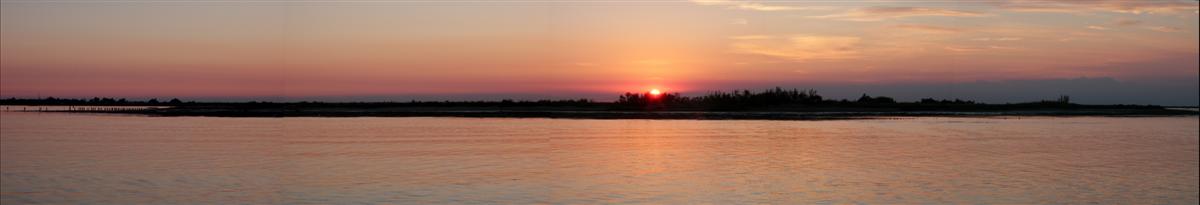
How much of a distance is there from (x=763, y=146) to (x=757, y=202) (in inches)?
581

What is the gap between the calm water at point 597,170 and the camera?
18.0 metres

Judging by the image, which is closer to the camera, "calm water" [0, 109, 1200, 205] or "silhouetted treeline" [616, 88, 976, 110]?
"calm water" [0, 109, 1200, 205]

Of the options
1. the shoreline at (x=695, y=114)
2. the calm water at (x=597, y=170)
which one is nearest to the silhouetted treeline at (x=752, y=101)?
the shoreline at (x=695, y=114)

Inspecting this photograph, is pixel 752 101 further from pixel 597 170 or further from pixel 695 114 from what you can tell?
pixel 597 170

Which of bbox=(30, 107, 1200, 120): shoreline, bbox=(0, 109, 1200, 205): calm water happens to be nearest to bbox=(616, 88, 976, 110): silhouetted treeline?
bbox=(30, 107, 1200, 120): shoreline

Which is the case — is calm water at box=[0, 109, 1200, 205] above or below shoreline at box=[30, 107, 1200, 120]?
below

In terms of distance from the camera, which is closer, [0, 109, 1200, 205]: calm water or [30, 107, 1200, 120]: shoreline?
[0, 109, 1200, 205]: calm water

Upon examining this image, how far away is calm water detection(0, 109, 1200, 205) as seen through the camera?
18031mm

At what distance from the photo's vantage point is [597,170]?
911 inches

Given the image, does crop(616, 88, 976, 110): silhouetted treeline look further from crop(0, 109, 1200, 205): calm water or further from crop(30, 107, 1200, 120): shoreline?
crop(0, 109, 1200, 205): calm water

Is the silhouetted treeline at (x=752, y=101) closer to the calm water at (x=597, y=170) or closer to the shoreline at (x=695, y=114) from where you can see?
the shoreline at (x=695, y=114)

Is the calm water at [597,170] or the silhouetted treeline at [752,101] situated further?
the silhouetted treeline at [752,101]

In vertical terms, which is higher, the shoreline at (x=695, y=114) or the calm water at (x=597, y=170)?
the shoreline at (x=695, y=114)

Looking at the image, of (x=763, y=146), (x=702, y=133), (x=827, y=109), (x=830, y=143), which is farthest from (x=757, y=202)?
(x=827, y=109)
